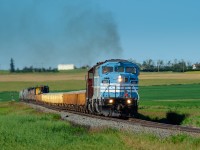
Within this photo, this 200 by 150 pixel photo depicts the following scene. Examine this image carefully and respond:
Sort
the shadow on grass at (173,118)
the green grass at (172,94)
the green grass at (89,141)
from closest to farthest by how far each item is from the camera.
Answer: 1. the green grass at (89,141)
2. the shadow on grass at (173,118)
3. the green grass at (172,94)

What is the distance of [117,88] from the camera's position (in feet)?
93.9

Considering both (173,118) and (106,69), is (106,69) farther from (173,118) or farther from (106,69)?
(173,118)

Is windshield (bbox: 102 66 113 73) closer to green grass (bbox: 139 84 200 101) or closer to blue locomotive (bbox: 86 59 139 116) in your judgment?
blue locomotive (bbox: 86 59 139 116)

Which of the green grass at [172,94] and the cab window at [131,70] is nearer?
the cab window at [131,70]

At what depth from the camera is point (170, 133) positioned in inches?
806

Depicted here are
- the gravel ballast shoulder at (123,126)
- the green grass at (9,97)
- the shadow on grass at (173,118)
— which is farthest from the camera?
the green grass at (9,97)

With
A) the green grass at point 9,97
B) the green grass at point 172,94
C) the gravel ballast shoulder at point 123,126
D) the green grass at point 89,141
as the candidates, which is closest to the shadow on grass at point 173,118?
the gravel ballast shoulder at point 123,126

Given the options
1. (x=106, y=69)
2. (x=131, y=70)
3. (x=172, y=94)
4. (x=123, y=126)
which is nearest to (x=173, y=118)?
(x=131, y=70)

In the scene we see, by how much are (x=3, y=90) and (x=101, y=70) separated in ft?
247

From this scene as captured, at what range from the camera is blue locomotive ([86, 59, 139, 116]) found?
93.6 ft

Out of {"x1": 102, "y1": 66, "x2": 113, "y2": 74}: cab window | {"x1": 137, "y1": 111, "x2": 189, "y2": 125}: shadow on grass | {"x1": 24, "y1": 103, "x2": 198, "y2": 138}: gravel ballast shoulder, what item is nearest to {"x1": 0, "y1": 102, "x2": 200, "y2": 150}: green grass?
{"x1": 24, "y1": 103, "x2": 198, "y2": 138}: gravel ballast shoulder

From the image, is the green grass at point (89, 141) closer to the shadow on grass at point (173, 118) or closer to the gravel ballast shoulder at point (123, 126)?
the gravel ballast shoulder at point (123, 126)

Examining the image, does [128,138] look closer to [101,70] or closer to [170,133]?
[170,133]

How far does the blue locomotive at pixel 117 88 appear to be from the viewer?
28.5 m
